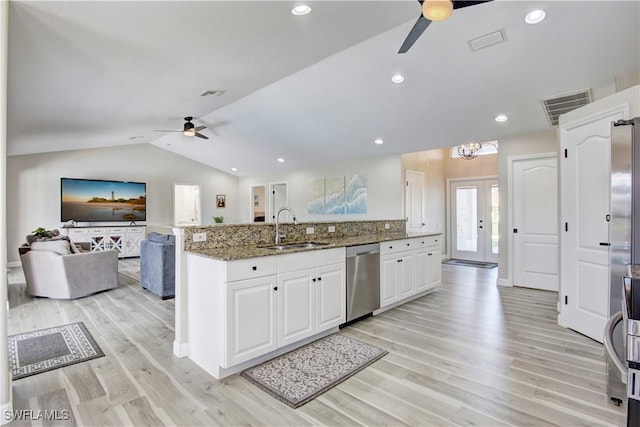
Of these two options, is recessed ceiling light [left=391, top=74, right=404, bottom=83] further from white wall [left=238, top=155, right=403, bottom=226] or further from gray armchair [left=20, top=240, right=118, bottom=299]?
gray armchair [left=20, top=240, right=118, bottom=299]

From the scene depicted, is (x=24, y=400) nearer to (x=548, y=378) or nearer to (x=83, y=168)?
(x=548, y=378)

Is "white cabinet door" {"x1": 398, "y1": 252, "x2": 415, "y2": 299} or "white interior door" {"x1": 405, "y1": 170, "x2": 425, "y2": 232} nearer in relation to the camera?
"white cabinet door" {"x1": 398, "y1": 252, "x2": 415, "y2": 299}

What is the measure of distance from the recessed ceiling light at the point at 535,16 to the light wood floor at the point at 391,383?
2.96m

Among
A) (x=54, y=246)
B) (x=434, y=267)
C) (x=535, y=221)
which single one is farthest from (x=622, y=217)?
(x=54, y=246)

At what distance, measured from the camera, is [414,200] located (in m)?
7.31

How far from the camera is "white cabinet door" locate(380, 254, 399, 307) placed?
392 cm

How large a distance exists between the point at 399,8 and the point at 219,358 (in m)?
3.05

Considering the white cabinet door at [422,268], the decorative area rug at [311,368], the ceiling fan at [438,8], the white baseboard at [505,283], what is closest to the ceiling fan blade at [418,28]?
the ceiling fan at [438,8]

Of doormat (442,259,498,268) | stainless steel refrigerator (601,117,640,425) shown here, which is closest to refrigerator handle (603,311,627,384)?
stainless steel refrigerator (601,117,640,425)

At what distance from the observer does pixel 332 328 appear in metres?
3.33

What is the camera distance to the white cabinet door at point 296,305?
2.76 m

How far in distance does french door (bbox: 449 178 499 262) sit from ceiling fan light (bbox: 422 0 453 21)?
6411 millimetres

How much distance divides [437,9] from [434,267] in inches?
145

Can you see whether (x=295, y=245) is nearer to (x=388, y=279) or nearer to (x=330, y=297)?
(x=330, y=297)
